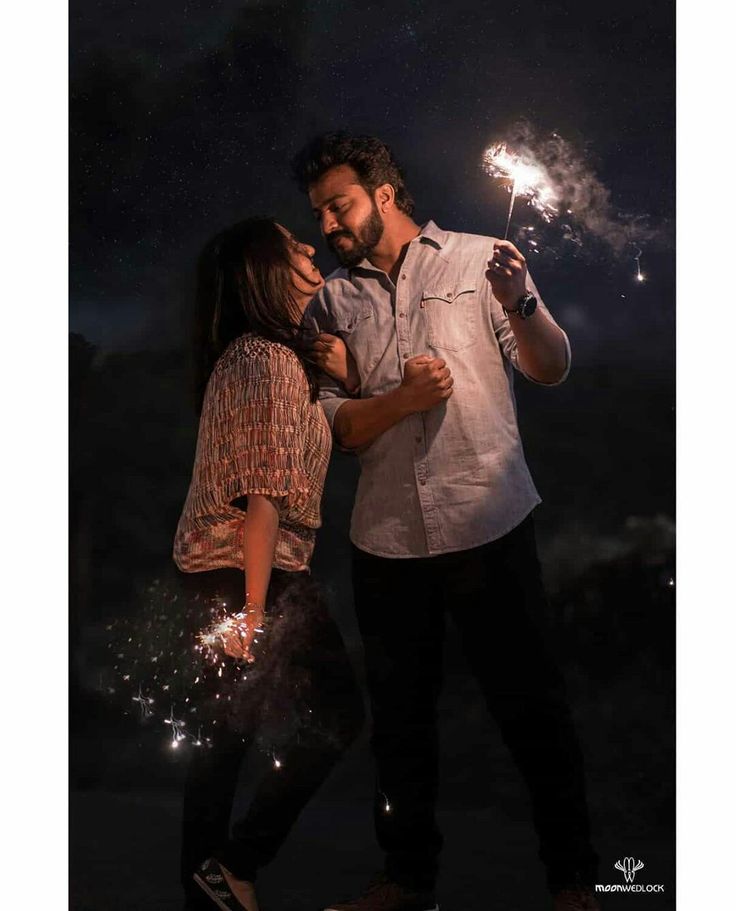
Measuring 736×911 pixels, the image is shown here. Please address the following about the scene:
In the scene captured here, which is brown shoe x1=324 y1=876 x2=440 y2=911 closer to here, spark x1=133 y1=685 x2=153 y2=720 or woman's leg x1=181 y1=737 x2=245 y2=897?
woman's leg x1=181 y1=737 x2=245 y2=897

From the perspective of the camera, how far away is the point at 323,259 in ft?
9.11

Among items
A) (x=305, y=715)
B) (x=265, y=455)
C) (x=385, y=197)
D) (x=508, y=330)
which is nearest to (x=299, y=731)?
(x=305, y=715)

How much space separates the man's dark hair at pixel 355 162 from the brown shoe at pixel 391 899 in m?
1.60

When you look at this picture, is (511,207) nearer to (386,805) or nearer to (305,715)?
(305,715)

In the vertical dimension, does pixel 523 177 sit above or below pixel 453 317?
above

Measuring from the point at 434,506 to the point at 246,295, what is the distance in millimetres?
674

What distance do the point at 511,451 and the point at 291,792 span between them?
0.96 metres

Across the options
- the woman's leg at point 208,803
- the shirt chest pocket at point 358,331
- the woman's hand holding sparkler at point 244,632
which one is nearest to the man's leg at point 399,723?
the woman's hand holding sparkler at point 244,632

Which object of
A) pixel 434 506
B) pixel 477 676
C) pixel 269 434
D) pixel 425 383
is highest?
pixel 425 383

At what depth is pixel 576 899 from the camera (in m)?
2.71

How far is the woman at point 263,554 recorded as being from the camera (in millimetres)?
2730

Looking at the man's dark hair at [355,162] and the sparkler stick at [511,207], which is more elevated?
the man's dark hair at [355,162]

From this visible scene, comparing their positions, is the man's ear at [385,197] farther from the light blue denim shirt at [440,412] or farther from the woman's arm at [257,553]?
the woman's arm at [257,553]

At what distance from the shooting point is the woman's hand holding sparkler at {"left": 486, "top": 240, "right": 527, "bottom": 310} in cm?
270
